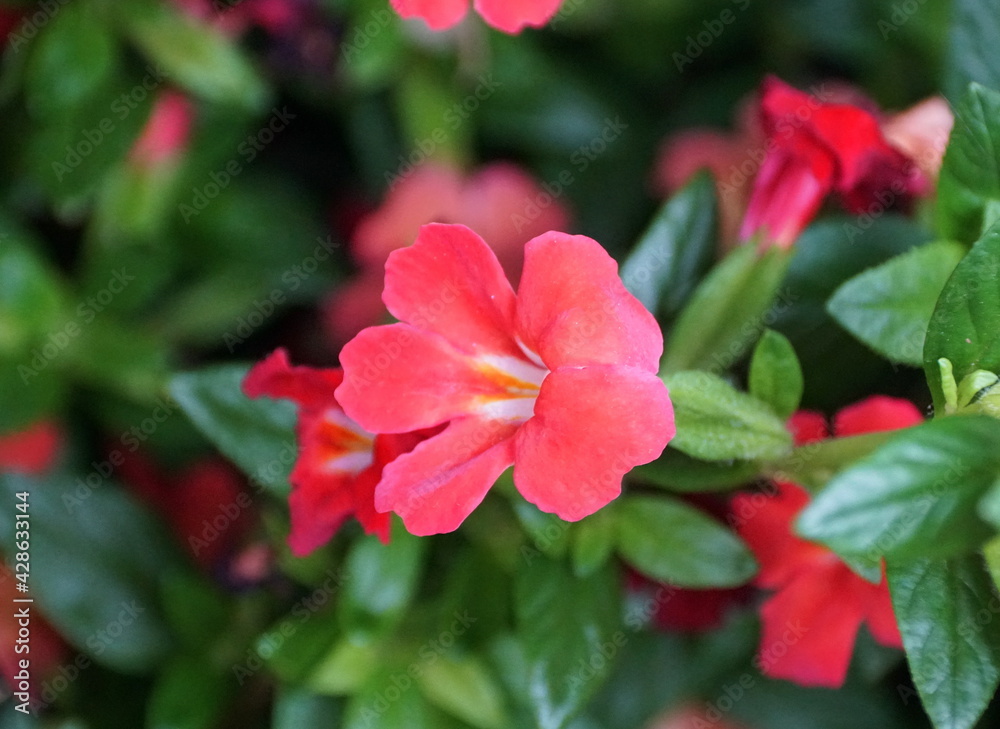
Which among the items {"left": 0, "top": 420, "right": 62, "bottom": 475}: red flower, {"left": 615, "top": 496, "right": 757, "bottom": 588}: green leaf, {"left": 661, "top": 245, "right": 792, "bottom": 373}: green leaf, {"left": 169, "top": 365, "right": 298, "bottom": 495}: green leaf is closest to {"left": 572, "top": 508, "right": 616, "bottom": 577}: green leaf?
{"left": 615, "top": 496, "right": 757, "bottom": 588}: green leaf

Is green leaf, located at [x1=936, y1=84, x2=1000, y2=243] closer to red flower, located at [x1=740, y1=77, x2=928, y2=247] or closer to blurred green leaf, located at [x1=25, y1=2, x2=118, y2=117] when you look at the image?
red flower, located at [x1=740, y1=77, x2=928, y2=247]

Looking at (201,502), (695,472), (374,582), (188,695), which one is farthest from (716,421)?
(201,502)

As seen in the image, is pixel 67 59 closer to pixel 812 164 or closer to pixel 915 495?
pixel 812 164

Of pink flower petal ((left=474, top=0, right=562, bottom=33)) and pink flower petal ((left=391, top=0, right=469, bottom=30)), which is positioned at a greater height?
pink flower petal ((left=391, top=0, right=469, bottom=30))

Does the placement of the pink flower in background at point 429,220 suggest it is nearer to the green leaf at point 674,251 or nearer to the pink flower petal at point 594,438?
the green leaf at point 674,251

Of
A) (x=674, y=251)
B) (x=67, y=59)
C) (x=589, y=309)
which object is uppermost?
(x=67, y=59)

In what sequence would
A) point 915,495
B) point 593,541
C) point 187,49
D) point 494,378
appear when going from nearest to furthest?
point 915,495, point 494,378, point 593,541, point 187,49
